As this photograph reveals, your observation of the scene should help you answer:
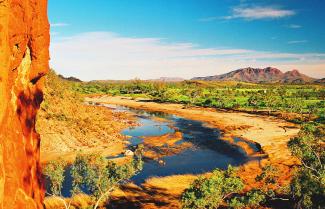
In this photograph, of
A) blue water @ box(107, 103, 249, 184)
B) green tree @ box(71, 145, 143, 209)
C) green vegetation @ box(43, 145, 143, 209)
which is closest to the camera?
green vegetation @ box(43, 145, 143, 209)

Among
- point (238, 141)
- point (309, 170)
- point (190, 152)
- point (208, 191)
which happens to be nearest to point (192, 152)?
point (190, 152)

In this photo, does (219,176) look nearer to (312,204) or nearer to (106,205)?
(312,204)

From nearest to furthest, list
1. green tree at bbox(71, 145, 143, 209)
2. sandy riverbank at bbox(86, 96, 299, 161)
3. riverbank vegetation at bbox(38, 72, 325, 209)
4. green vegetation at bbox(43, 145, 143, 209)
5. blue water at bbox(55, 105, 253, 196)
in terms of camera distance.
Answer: riverbank vegetation at bbox(38, 72, 325, 209)
green vegetation at bbox(43, 145, 143, 209)
green tree at bbox(71, 145, 143, 209)
blue water at bbox(55, 105, 253, 196)
sandy riverbank at bbox(86, 96, 299, 161)

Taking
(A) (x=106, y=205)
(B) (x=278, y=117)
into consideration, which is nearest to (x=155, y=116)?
(B) (x=278, y=117)

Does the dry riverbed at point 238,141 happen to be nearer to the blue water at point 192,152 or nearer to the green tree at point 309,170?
the blue water at point 192,152

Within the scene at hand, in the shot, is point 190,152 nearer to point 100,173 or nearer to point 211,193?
point 100,173

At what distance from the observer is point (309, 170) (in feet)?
110

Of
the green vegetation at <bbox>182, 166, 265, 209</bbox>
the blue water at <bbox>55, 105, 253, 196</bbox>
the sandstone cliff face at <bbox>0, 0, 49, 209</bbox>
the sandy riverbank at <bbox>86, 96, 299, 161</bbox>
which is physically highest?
the sandstone cliff face at <bbox>0, 0, 49, 209</bbox>

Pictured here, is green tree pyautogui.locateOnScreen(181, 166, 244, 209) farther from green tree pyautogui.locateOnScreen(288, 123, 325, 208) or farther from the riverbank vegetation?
green tree pyautogui.locateOnScreen(288, 123, 325, 208)

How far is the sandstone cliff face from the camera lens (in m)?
17.1

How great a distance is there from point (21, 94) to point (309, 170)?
92.1 ft

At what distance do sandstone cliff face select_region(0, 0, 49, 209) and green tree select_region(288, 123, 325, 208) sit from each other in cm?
2288

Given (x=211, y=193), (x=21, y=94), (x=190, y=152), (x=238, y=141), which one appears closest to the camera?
(x=21, y=94)

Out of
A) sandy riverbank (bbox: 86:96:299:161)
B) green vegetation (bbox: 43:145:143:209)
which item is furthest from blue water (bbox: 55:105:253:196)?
green vegetation (bbox: 43:145:143:209)
